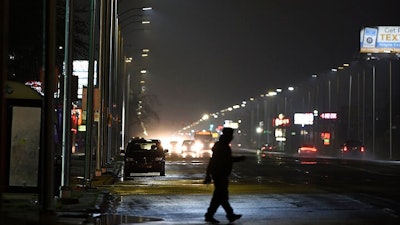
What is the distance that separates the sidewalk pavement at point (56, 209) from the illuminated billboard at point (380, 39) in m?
69.3

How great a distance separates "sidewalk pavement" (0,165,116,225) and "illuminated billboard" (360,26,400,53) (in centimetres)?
6925

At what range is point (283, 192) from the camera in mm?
26609

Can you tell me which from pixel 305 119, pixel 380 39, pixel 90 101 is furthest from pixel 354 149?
pixel 90 101

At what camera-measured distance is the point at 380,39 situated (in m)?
91.3

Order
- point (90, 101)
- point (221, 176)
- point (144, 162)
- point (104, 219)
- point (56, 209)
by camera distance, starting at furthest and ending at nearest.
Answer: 1. point (144, 162)
2. point (90, 101)
3. point (56, 209)
4. point (104, 219)
5. point (221, 176)

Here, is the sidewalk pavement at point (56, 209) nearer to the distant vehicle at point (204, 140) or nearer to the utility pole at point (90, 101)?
the utility pole at point (90, 101)

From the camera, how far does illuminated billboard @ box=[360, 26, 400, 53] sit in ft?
296

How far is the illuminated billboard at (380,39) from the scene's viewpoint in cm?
9025

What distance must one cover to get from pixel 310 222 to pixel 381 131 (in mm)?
113820

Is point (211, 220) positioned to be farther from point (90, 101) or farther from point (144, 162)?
point (144, 162)

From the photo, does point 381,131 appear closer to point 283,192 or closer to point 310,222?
→ point 283,192

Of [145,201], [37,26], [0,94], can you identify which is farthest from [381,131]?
[0,94]

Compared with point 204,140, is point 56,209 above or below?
below

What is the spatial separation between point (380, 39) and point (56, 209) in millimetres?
76426
